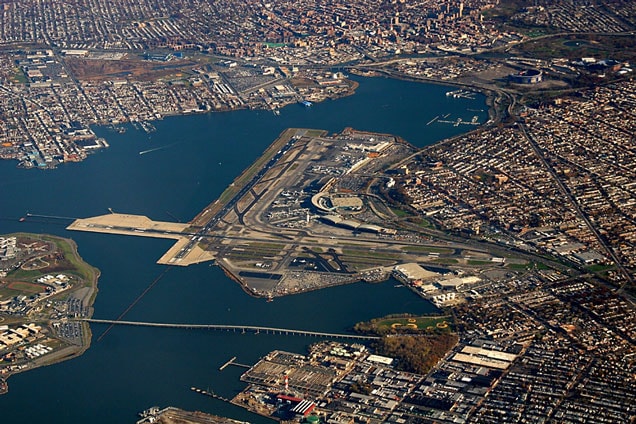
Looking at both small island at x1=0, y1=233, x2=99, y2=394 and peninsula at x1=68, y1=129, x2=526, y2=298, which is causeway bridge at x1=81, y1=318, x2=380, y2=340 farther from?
peninsula at x1=68, y1=129, x2=526, y2=298

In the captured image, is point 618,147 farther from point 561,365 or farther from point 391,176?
point 561,365

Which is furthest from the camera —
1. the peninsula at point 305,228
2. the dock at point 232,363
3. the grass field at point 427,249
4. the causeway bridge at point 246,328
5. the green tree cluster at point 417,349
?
the grass field at point 427,249

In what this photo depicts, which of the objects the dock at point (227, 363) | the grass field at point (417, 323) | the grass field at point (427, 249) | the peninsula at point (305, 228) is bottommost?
the peninsula at point (305, 228)

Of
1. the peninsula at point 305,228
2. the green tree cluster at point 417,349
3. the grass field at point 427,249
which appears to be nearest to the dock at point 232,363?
the green tree cluster at point 417,349

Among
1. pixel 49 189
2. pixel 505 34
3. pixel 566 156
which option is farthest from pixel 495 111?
pixel 49 189

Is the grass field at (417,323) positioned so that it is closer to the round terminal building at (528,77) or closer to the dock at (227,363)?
the dock at (227,363)

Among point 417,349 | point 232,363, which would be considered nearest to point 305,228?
point 232,363

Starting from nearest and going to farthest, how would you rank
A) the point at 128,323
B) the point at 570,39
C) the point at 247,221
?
the point at 128,323 → the point at 247,221 → the point at 570,39

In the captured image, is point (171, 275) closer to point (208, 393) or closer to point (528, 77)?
point (208, 393)

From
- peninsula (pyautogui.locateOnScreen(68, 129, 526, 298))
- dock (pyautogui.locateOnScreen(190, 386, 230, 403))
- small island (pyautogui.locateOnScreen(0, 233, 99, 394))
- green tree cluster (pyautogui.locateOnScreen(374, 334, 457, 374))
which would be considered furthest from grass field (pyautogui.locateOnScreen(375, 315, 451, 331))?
small island (pyautogui.locateOnScreen(0, 233, 99, 394))
